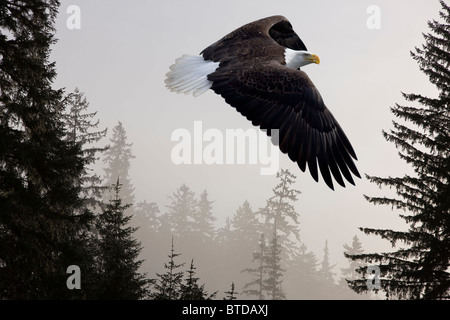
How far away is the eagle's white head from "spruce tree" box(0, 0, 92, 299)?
546 centimetres

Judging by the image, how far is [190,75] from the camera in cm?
738

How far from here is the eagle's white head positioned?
8.01 meters

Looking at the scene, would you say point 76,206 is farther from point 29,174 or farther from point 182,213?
point 182,213

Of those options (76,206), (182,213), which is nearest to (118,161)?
(182,213)

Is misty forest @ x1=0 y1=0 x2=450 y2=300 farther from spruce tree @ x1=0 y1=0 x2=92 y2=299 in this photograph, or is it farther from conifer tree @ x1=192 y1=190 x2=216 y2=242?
conifer tree @ x1=192 y1=190 x2=216 y2=242

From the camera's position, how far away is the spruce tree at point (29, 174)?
9078 millimetres

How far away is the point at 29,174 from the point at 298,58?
6.27m

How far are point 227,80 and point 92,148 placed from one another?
60.2ft

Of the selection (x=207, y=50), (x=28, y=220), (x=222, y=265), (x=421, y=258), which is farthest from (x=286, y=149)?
(x=222, y=265)

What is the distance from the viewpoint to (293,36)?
10734mm

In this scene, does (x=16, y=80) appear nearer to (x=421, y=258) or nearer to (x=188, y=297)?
(x=188, y=297)

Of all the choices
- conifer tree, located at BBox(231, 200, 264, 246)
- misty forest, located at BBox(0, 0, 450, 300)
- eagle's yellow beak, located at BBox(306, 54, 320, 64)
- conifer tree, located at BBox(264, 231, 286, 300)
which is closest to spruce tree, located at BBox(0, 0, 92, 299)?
misty forest, located at BBox(0, 0, 450, 300)

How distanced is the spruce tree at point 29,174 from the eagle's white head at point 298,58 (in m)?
5.46

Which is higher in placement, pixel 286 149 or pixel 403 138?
pixel 403 138
